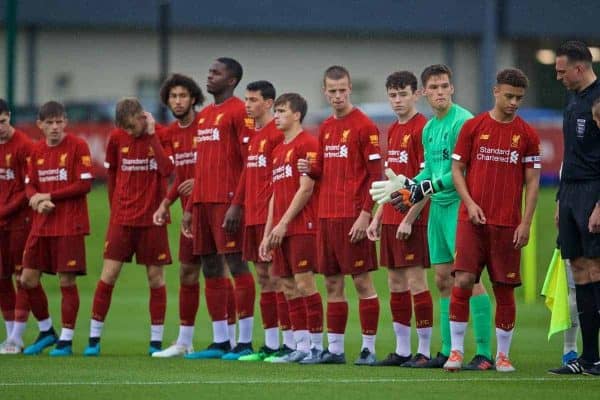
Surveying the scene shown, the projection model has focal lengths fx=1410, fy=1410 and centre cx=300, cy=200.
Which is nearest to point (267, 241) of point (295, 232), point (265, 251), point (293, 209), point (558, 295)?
point (265, 251)

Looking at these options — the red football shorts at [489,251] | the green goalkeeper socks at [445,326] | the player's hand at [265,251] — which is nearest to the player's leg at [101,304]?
the player's hand at [265,251]

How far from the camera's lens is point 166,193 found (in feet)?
44.0

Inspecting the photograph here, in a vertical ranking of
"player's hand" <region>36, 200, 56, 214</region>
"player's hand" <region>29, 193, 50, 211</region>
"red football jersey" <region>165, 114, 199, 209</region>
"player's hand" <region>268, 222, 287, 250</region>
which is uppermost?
"red football jersey" <region>165, 114, 199, 209</region>

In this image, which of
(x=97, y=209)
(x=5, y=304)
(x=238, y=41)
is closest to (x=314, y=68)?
(x=238, y=41)

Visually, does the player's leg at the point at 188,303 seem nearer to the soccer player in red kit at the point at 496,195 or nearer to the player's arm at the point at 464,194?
the soccer player in red kit at the point at 496,195

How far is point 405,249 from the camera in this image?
11.5 m

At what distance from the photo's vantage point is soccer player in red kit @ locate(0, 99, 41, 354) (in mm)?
13734

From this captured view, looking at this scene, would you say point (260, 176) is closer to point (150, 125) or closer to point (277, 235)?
point (277, 235)

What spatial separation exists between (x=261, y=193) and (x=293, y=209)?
0.74 meters

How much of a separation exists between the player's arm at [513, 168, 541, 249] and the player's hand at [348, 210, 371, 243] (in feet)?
4.44

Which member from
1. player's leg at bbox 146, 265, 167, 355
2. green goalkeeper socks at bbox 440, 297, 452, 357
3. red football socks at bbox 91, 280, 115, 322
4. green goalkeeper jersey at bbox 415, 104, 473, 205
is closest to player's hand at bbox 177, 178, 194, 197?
player's leg at bbox 146, 265, 167, 355

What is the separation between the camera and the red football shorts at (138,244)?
13.2 meters

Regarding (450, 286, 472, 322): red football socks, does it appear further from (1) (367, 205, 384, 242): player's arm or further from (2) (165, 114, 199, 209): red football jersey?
(2) (165, 114, 199, 209): red football jersey

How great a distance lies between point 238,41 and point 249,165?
105ft
